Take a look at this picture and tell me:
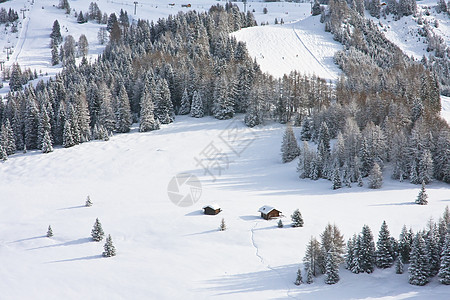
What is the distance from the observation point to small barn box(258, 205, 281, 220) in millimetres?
46763

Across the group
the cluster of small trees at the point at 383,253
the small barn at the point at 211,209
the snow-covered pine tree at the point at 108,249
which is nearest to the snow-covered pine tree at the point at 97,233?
the snow-covered pine tree at the point at 108,249

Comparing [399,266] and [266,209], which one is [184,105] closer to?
[266,209]

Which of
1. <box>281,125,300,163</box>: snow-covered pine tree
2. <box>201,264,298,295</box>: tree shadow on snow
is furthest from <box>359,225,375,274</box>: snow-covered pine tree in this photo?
<box>281,125,300,163</box>: snow-covered pine tree

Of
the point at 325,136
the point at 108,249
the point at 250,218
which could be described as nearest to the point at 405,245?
the point at 250,218

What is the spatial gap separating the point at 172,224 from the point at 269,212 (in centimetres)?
1207

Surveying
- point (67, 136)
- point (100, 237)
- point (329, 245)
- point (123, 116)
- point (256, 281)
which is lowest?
point (256, 281)

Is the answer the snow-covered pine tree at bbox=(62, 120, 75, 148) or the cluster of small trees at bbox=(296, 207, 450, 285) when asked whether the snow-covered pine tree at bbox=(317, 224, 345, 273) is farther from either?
the snow-covered pine tree at bbox=(62, 120, 75, 148)

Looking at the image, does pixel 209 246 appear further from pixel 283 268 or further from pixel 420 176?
pixel 420 176

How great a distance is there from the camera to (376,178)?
55.9 metres

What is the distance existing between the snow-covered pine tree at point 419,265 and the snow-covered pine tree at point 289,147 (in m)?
38.1

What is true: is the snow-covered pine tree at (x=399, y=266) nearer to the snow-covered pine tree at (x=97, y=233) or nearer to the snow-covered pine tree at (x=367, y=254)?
the snow-covered pine tree at (x=367, y=254)

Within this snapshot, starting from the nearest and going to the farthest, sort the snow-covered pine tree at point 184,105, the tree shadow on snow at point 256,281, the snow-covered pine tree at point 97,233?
1. the tree shadow on snow at point 256,281
2. the snow-covered pine tree at point 97,233
3. the snow-covered pine tree at point 184,105


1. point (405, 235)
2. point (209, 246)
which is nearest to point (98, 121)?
point (209, 246)

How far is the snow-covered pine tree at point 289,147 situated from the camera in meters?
68.9
